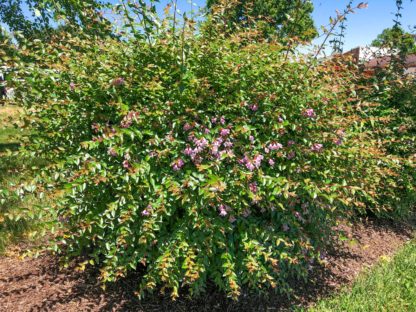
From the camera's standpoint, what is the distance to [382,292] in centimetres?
355

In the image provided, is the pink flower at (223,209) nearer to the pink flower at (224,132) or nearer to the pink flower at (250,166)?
the pink flower at (250,166)

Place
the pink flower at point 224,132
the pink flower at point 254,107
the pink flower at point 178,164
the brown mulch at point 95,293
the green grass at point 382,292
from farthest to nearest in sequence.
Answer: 1. the green grass at point 382,292
2. the brown mulch at point 95,293
3. the pink flower at point 254,107
4. the pink flower at point 224,132
5. the pink flower at point 178,164

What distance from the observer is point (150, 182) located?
8.82 ft

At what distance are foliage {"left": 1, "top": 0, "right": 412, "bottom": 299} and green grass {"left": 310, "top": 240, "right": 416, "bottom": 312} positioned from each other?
0.64 meters

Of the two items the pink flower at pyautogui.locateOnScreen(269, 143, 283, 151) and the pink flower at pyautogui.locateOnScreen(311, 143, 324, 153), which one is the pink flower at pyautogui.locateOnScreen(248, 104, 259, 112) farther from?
the pink flower at pyautogui.locateOnScreen(311, 143, 324, 153)

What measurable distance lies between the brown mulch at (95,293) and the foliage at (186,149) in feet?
1.38

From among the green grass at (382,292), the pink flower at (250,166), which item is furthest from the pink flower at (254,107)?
the green grass at (382,292)

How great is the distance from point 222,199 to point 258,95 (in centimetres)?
86

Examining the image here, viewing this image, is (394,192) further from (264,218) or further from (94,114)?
(94,114)

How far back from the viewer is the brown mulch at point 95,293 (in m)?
3.18

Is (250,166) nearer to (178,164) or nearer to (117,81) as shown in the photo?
(178,164)

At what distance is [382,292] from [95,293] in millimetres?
2613

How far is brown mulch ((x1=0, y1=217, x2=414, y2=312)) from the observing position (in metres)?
3.18

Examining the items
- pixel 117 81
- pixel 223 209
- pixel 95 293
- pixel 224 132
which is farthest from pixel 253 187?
pixel 95 293
